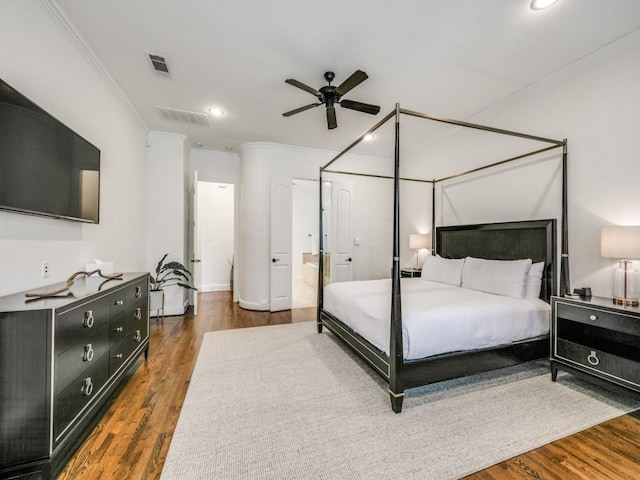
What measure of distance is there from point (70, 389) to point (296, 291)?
5075mm

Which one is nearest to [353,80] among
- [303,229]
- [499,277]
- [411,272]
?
[499,277]

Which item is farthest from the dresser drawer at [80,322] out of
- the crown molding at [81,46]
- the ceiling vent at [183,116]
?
the ceiling vent at [183,116]

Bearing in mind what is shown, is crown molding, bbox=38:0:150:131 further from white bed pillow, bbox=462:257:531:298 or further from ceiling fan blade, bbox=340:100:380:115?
white bed pillow, bbox=462:257:531:298

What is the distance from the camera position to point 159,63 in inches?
106

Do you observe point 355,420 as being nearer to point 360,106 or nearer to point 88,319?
point 88,319

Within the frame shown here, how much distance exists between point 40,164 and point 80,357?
1.28 m

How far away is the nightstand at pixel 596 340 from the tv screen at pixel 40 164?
4.02 m

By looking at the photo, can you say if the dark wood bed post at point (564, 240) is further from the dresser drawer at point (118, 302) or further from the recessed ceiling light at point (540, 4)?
the dresser drawer at point (118, 302)

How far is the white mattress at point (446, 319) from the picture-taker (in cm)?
212

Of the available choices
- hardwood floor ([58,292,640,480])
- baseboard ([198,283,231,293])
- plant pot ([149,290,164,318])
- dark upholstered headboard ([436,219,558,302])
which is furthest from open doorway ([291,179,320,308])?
hardwood floor ([58,292,640,480])

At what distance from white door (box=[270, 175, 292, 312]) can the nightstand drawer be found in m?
3.71

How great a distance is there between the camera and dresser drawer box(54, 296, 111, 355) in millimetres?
1433

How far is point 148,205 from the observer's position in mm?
4367

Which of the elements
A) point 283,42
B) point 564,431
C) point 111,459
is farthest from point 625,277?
point 111,459
